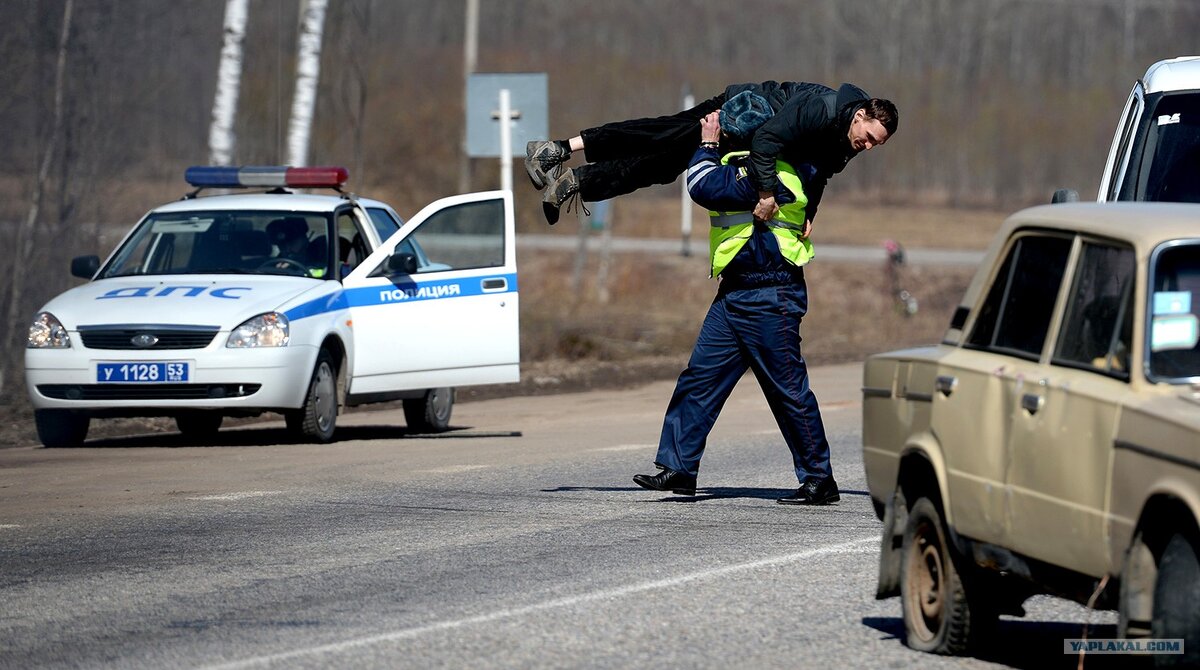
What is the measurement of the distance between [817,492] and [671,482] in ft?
2.55

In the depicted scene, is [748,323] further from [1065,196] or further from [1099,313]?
[1099,313]

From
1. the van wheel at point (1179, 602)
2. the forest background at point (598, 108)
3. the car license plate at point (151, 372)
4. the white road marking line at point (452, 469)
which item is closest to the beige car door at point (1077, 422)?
the van wheel at point (1179, 602)

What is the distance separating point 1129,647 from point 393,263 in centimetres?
950

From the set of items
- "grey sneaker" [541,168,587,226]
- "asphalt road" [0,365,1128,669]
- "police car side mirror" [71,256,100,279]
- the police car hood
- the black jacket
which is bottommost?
"asphalt road" [0,365,1128,669]

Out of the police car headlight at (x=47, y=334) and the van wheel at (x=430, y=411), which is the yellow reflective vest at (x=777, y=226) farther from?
the van wheel at (x=430, y=411)

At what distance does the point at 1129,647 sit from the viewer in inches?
202

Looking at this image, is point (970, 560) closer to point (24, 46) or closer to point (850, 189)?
point (24, 46)

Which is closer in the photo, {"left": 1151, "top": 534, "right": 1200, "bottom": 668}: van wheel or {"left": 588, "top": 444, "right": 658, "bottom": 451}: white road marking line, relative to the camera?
{"left": 1151, "top": 534, "right": 1200, "bottom": 668}: van wheel

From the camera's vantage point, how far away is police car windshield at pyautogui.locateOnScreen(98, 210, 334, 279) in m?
14.4

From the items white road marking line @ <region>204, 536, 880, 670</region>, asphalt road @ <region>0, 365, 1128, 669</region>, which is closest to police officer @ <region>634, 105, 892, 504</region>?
asphalt road @ <region>0, 365, 1128, 669</region>

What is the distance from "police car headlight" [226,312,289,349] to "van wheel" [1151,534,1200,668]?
9.11 m

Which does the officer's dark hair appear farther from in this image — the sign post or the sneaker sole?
the sign post

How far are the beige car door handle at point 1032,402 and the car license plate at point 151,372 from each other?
842cm

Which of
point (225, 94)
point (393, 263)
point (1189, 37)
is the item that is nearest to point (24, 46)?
point (225, 94)
